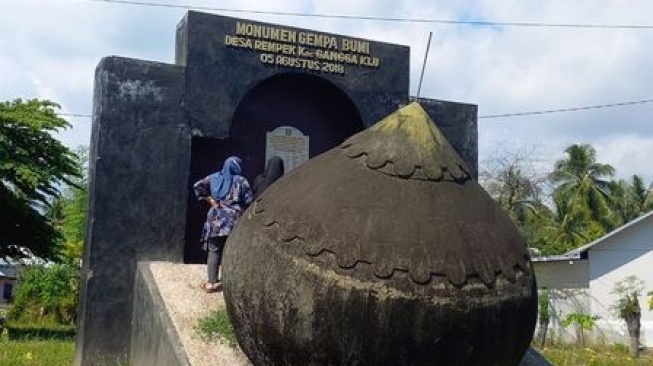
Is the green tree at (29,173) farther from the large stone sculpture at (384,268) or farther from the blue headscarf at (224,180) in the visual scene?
the large stone sculpture at (384,268)

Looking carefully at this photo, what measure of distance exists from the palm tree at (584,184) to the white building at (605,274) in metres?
8.60

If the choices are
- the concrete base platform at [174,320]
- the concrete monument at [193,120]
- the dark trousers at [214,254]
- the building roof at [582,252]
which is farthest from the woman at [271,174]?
the building roof at [582,252]

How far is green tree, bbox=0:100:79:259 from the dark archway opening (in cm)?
1019

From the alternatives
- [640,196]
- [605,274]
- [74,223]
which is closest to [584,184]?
[640,196]

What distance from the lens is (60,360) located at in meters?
10.0

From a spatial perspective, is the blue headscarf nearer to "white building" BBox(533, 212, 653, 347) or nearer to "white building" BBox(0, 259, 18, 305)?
"white building" BBox(533, 212, 653, 347)

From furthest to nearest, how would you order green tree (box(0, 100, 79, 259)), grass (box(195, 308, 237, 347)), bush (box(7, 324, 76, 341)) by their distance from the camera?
green tree (box(0, 100, 79, 259)) → bush (box(7, 324, 76, 341)) → grass (box(195, 308, 237, 347))

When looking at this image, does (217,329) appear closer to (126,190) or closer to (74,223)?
(126,190)

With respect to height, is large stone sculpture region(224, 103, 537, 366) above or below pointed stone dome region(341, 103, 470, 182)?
below

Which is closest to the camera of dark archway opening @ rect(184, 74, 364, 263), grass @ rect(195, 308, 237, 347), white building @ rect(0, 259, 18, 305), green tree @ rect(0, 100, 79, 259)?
grass @ rect(195, 308, 237, 347)

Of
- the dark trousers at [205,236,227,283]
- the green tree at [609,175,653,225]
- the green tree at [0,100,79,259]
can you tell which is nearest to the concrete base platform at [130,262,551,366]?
the dark trousers at [205,236,227,283]

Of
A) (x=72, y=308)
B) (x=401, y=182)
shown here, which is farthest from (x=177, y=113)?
(x=72, y=308)

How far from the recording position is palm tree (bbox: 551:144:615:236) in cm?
3369

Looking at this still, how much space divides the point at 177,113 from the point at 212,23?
4.31 feet
